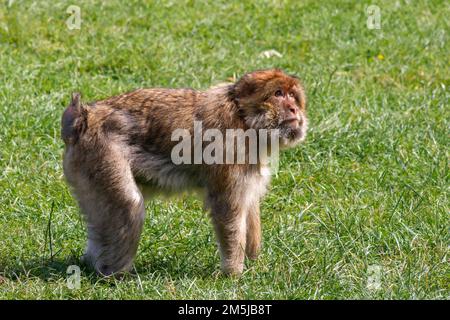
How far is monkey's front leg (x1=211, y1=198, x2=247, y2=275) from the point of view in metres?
6.26

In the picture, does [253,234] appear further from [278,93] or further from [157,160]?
[278,93]

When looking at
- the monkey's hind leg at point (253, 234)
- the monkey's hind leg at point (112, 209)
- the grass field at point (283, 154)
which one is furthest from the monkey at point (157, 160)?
the grass field at point (283, 154)

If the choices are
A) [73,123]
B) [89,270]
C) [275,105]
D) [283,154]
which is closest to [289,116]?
[275,105]

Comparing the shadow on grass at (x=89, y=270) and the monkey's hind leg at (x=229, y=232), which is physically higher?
the monkey's hind leg at (x=229, y=232)

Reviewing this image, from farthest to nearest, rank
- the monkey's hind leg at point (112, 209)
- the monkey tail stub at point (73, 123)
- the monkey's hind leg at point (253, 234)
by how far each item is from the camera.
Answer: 1. the monkey's hind leg at point (253, 234)
2. the monkey tail stub at point (73, 123)
3. the monkey's hind leg at point (112, 209)

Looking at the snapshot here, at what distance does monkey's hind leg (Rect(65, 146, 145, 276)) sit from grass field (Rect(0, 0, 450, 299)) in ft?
0.49

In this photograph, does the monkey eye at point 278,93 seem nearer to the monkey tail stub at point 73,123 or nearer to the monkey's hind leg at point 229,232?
the monkey's hind leg at point 229,232

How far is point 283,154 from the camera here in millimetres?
8391

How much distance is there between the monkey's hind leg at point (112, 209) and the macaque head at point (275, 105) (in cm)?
85

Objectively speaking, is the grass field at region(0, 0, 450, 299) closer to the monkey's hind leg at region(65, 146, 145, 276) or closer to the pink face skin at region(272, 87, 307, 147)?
the monkey's hind leg at region(65, 146, 145, 276)

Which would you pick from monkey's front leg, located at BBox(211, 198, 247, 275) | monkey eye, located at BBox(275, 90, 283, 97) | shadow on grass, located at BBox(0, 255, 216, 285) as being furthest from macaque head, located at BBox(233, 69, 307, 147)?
shadow on grass, located at BBox(0, 255, 216, 285)

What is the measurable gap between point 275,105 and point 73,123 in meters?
1.25

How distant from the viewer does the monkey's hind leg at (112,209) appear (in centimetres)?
623

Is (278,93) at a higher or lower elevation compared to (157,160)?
higher
